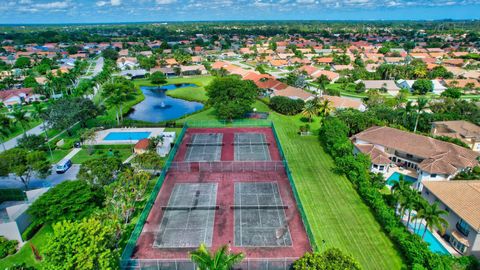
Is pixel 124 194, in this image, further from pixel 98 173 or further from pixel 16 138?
pixel 16 138

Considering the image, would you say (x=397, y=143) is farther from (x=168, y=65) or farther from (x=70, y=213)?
(x=168, y=65)

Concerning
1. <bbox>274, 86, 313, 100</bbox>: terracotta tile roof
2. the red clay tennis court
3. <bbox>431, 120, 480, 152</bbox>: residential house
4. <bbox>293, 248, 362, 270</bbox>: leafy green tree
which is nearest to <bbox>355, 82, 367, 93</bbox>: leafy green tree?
<bbox>274, 86, 313, 100</bbox>: terracotta tile roof

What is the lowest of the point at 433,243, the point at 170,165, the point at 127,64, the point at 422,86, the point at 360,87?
the point at 433,243

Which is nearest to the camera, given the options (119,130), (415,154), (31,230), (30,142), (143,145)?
(31,230)

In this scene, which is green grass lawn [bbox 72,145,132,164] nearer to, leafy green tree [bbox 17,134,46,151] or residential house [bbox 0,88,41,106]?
leafy green tree [bbox 17,134,46,151]

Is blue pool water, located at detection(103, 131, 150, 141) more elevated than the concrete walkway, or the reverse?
the concrete walkway

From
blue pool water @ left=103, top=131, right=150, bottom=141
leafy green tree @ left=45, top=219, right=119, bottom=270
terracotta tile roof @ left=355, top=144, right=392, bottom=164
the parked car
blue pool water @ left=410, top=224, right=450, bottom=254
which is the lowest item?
blue pool water @ left=410, top=224, right=450, bottom=254

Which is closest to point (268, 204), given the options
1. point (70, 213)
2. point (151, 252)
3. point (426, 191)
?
point (151, 252)

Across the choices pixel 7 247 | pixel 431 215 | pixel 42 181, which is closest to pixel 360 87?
pixel 431 215
